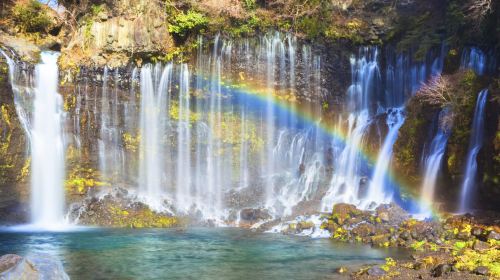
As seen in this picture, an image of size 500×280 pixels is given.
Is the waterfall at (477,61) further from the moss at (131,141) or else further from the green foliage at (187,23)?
the moss at (131,141)

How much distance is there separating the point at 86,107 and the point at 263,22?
1061 centimetres

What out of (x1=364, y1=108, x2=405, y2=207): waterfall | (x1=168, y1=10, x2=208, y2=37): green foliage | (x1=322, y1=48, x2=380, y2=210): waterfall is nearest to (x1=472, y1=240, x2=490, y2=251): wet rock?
(x1=364, y1=108, x2=405, y2=207): waterfall

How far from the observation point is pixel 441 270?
39.7 feet

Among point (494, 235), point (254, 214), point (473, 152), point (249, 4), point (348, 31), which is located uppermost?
point (249, 4)

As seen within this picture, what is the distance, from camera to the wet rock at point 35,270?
7.83m

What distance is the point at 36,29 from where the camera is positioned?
25.8 metres

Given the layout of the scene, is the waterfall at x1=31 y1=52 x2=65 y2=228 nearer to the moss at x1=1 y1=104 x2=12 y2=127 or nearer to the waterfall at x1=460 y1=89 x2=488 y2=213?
the moss at x1=1 y1=104 x2=12 y2=127

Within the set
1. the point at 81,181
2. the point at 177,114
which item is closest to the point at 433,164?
the point at 177,114

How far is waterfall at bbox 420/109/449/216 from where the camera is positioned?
67.9 ft

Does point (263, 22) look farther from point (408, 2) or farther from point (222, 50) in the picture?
point (408, 2)

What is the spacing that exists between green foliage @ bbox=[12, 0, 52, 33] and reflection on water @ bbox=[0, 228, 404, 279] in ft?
37.6

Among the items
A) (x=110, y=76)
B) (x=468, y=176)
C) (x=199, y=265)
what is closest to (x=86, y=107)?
(x=110, y=76)

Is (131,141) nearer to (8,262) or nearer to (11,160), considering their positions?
(11,160)

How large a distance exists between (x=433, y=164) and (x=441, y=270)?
9738mm
